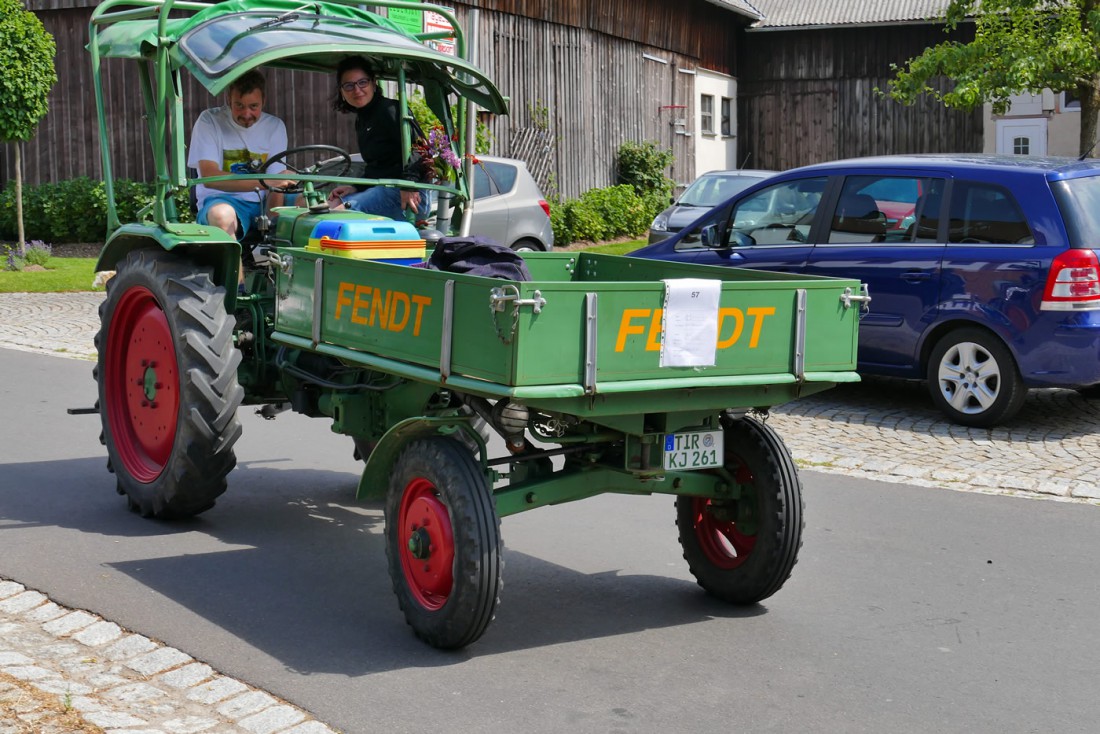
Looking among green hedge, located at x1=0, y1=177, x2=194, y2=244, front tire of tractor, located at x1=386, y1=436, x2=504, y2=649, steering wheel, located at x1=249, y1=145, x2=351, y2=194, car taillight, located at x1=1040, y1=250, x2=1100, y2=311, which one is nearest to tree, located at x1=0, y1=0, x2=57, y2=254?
green hedge, located at x1=0, y1=177, x2=194, y2=244

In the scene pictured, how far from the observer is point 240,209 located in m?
7.48

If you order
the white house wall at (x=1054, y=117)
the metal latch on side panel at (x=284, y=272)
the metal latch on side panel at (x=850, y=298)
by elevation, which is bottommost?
the metal latch on side panel at (x=850, y=298)

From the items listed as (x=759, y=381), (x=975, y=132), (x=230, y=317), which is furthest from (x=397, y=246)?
(x=975, y=132)

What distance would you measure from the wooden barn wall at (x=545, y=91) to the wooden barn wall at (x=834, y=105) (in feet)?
5.41

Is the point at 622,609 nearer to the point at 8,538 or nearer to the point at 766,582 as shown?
the point at 766,582

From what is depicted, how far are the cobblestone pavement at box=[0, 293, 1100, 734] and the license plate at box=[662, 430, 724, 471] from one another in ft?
5.57

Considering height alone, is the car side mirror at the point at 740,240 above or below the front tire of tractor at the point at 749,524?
above

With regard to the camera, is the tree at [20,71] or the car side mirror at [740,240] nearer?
the car side mirror at [740,240]

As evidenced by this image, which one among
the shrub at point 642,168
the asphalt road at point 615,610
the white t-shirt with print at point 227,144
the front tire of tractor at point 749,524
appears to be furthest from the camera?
the shrub at point 642,168

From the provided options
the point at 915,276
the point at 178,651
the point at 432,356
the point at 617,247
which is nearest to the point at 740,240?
the point at 915,276

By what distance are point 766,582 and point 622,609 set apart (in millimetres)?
618

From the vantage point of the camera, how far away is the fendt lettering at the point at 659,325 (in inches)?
195

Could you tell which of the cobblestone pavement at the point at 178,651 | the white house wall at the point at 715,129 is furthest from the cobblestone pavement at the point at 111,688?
the white house wall at the point at 715,129

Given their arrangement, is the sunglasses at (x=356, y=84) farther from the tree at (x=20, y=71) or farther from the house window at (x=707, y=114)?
the house window at (x=707, y=114)
